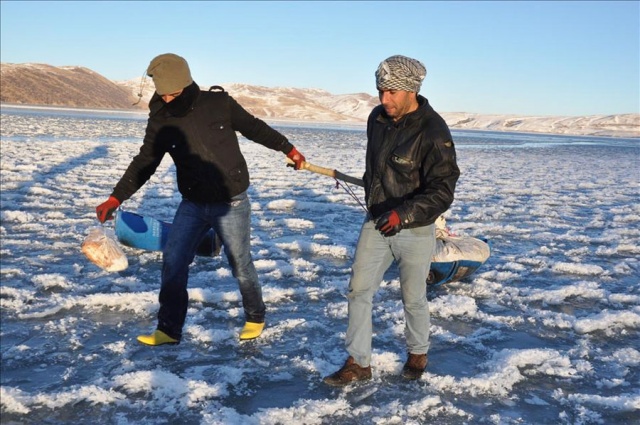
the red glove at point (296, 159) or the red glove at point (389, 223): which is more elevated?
the red glove at point (296, 159)

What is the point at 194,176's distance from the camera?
3861mm

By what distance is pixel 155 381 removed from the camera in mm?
3482

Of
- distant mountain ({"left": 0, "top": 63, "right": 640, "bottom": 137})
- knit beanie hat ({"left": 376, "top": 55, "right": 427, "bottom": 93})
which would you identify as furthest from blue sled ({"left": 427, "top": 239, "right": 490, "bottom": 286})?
distant mountain ({"left": 0, "top": 63, "right": 640, "bottom": 137})

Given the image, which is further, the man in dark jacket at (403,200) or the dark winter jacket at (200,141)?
the dark winter jacket at (200,141)

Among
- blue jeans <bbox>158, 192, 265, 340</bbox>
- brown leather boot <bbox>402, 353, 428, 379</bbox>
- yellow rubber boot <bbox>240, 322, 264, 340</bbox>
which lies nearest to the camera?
brown leather boot <bbox>402, 353, 428, 379</bbox>

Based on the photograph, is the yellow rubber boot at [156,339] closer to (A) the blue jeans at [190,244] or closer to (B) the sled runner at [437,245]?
(A) the blue jeans at [190,244]

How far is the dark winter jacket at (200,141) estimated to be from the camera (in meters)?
3.78

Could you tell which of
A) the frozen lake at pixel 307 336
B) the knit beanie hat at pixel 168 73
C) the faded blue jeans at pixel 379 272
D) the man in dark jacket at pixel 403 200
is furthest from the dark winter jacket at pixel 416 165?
the knit beanie hat at pixel 168 73

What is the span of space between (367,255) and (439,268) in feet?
7.12

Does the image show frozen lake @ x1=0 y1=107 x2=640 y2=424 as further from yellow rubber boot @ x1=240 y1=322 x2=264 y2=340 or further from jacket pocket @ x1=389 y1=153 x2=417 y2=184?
jacket pocket @ x1=389 y1=153 x2=417 y2=184

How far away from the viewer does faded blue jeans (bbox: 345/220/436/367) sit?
3.44m

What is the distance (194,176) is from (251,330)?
129 centimetres

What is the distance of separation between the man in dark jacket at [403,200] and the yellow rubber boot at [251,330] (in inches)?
33.9

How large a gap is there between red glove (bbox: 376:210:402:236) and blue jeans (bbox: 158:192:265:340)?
1.26m
